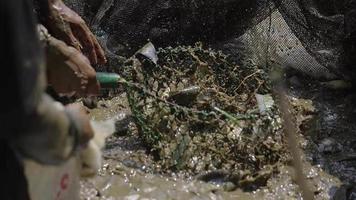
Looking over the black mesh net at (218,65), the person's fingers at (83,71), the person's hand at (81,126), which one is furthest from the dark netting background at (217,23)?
the person's hand at (81,126)

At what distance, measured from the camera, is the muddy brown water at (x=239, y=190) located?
427 cm

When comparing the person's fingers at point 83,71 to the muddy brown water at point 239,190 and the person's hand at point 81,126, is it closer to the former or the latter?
the person's hand at point 81,126

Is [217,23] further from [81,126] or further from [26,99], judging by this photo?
[26,99]

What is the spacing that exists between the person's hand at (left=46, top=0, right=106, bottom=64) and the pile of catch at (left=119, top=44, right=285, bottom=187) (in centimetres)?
57

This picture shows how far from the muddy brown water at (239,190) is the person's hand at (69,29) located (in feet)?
3.00

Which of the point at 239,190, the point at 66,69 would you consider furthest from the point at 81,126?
the point at 239,190

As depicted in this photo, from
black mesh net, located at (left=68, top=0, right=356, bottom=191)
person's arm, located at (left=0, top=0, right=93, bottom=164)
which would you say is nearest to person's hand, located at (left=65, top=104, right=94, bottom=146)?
person's arm, located at (left=0, top=0, right=93, bottom=164)

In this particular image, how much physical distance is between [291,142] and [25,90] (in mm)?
883

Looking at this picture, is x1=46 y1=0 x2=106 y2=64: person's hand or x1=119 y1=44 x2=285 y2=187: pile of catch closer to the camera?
x1=46 y1=0 x2=106 y2=64: person's hand

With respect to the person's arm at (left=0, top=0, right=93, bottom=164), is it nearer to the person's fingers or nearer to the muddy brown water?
the person's fingers

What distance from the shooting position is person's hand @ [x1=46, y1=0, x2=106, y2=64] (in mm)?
3680

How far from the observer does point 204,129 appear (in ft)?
15.1

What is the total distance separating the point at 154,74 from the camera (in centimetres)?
497

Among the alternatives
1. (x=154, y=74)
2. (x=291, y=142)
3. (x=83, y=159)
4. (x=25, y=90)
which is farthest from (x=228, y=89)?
(x=291, y=142)
